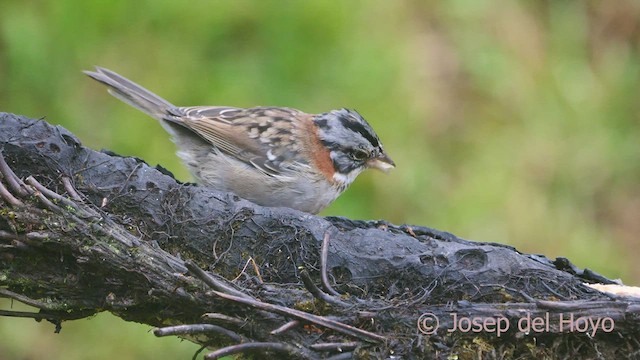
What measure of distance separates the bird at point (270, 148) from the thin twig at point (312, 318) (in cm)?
228

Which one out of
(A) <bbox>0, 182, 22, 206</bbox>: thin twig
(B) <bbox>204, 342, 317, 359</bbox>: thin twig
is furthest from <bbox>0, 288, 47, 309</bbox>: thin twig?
(B) <bbox>204, 342, 317, 359</bbox>: thin twig

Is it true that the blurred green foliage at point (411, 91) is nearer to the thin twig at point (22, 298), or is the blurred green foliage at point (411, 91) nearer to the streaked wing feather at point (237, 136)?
the streaked wing feather at point (237, 136)

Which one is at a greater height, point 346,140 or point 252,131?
point 346,140

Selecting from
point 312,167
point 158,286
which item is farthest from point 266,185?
point 158,286

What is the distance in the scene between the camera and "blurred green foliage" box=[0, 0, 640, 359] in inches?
257

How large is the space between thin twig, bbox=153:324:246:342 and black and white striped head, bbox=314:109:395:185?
2560 millimetres

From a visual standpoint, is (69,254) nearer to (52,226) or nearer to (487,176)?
(52,226)

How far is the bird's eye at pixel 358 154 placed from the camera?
5441 mm

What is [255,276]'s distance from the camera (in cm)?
300

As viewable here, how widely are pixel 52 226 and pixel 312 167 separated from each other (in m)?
2.60

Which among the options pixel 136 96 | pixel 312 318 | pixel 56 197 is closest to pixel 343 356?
pixel 312 318

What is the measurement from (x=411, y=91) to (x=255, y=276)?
16.0 feet

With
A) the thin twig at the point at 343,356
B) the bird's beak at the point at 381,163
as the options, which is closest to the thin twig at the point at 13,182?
the thin twig at the point at 343,356

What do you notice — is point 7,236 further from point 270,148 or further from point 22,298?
point 270,148
